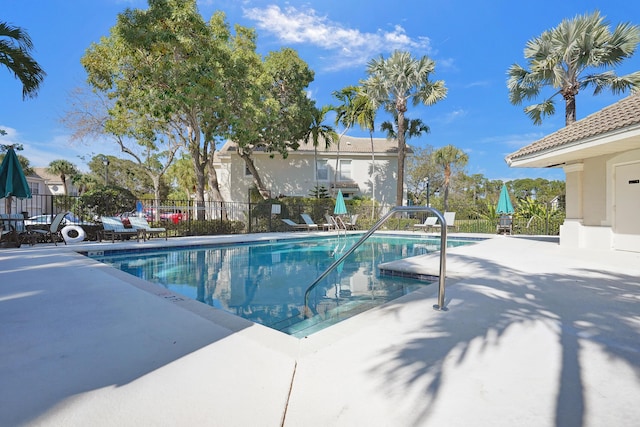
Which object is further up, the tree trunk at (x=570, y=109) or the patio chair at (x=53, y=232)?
the tree trunk at (x=570, y=109)

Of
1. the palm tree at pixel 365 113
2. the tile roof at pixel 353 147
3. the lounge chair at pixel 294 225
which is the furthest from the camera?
the tile roof at pixel 353 147

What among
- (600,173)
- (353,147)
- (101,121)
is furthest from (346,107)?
(600,173)

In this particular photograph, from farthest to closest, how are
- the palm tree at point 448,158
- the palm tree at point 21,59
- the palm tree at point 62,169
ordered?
1. the palm tree at point 62,169
2. the palm tree at point 448,158
3. the palm tree at point 21,59

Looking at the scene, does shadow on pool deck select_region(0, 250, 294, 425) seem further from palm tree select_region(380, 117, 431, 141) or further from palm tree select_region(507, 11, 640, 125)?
palm tree select_region(380, 117, 431, 141)

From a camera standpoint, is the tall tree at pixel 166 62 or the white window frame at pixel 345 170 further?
the white window frame at pixel 345 170

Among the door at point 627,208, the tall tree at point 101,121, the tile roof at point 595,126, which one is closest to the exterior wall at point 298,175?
the tall tree at point 101,121

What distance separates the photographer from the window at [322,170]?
2622cm

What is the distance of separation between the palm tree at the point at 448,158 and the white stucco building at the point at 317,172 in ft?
30.9

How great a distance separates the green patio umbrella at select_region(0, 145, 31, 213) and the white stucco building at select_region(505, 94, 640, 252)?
15.0 meters

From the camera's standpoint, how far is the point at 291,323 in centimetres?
407

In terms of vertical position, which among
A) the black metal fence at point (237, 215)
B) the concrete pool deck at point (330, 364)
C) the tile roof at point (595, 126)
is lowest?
the concrete pool deck at point (330, 364)

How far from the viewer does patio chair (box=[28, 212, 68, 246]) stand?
10125 mm

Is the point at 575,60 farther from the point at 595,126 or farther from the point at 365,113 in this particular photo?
the point at 365,113

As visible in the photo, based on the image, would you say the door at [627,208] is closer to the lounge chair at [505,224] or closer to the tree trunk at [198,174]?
the lounge chair at [505,224]
